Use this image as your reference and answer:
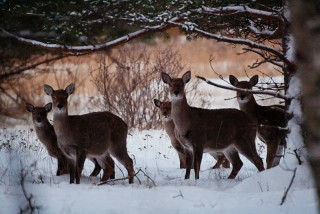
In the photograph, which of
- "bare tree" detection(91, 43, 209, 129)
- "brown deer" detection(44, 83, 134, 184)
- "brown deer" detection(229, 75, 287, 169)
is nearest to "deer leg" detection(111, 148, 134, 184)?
"brown deer" detection(44, 83, 134, 184)

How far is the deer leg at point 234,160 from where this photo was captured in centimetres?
1012

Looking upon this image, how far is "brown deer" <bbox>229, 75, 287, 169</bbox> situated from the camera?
1050 cm

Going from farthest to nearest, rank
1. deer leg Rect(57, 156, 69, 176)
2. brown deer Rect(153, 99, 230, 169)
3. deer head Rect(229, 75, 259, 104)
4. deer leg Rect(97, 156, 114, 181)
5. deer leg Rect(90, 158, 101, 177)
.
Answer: brown deer Rect(153, 99, 230, 169) → deer head Rect(229, 75, 259, 104) → deer leg Rect(90, 158, 101, 177) → deer leg Rect(57, 156, 69, 176) → deer leg Rect(97, 156, 114, 181)

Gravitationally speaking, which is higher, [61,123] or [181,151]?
[61,123]

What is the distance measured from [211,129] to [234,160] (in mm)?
743

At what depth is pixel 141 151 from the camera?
12.7 m

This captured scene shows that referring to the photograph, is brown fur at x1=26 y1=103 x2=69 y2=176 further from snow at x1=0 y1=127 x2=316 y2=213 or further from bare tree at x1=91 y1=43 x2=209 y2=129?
bare tree at x1=91 y1=43 x2=209 y2=129

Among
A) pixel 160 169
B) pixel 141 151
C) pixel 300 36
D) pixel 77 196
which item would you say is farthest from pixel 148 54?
pixel 300 36

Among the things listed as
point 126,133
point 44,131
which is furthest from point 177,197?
point 44,131

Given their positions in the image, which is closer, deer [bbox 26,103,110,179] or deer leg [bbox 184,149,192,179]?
deer leg [bbox 184,149,192,179]

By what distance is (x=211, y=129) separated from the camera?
9.95 m

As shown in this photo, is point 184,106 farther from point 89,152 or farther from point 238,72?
point 238,72

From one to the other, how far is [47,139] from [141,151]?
2.78 m

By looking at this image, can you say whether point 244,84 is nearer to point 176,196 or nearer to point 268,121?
point 268,121
